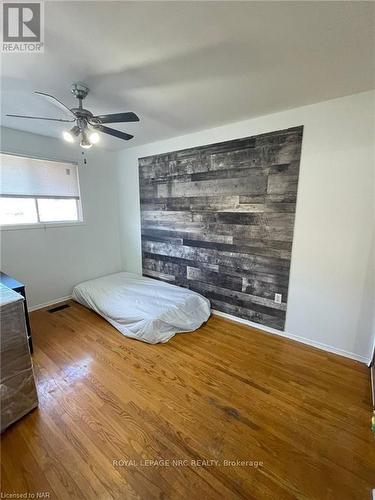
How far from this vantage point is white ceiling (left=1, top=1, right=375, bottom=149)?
115 cm

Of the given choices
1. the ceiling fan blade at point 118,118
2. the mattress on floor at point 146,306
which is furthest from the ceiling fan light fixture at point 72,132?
the mattress on floor at point 146,306

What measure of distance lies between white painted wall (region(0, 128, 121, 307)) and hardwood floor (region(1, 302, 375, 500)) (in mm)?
1182

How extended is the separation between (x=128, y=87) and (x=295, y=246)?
7.36 feet

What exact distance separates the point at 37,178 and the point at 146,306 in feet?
8.03

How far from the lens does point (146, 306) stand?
9.00ft

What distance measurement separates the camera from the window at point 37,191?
9.49ft

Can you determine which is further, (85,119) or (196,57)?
(85,119)

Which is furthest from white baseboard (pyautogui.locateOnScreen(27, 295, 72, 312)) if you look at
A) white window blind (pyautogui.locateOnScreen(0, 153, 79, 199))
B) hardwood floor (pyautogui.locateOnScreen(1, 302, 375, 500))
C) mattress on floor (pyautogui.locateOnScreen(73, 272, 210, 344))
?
white window blind (pyautogui.locateOnScreen(0, 153, 79, 199))

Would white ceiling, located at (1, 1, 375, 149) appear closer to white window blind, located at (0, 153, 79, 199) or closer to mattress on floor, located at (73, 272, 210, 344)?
white window blind, located at (0, 153, 79, 199)

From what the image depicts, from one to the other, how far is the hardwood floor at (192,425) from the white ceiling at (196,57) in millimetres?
2512

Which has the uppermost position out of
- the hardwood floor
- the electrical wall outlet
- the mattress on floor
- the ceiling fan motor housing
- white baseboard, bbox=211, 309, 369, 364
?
the ceiling fan motor housing

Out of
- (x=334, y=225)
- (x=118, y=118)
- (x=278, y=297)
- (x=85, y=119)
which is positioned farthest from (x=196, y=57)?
(x=278, y=297)

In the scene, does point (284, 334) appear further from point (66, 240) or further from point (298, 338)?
point (66, 240)

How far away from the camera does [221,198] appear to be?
9.32 feet
